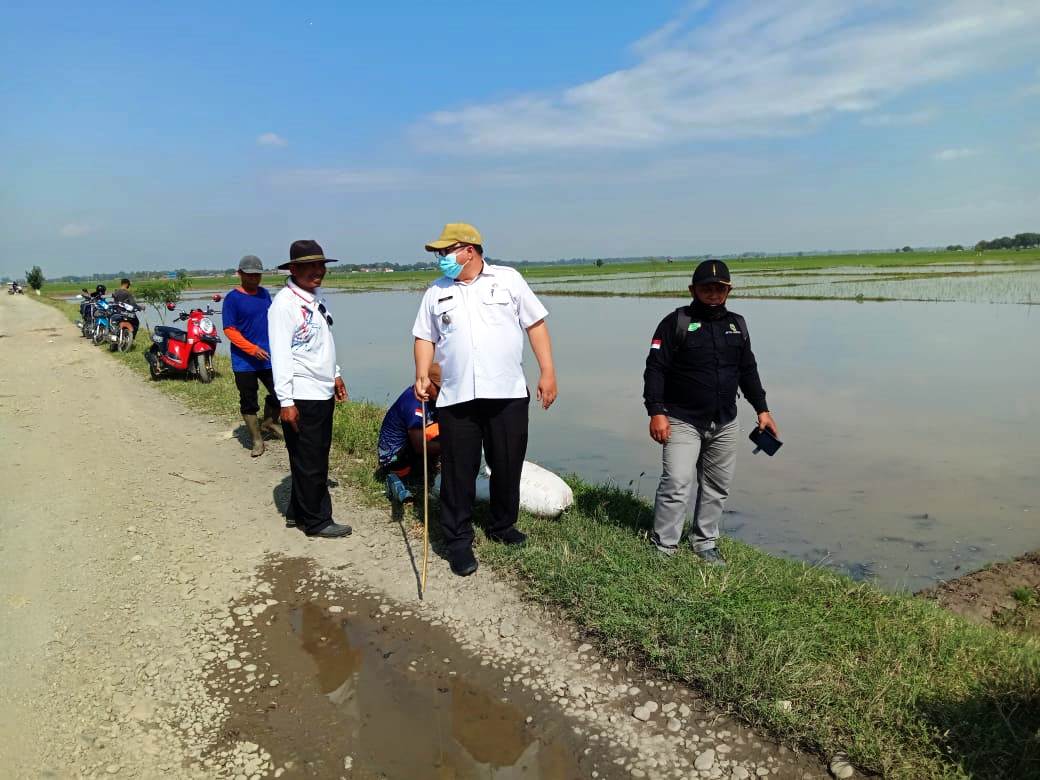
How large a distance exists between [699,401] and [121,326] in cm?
1518

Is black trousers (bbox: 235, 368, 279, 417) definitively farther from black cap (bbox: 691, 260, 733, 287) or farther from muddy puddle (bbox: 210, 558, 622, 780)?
black cap (bbox: 691, 260, 733, 287)

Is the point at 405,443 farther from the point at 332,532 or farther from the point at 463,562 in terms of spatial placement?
the point at 463,562

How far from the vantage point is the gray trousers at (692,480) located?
378 cm

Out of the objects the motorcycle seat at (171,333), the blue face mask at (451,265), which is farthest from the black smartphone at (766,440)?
the motorcycle seat at (171,333)

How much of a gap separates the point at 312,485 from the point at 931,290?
29253mm

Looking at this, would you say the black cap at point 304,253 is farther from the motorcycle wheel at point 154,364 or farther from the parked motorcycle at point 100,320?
the parked motorcycle at point 100,320

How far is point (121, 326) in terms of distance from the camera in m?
14.9

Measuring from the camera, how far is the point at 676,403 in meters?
3.84

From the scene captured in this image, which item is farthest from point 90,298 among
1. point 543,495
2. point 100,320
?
point 543,495

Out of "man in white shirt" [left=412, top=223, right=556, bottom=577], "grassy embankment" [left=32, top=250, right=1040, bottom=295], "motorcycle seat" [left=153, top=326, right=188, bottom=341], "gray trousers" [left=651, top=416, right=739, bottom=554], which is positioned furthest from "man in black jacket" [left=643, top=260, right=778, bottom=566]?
"grassy embankment" [left=32, top=250, right=1040, bottom=295]

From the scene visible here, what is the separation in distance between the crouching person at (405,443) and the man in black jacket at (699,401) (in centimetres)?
173

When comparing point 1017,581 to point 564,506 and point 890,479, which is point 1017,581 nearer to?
point 890,479

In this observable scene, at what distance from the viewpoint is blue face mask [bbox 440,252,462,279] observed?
3.67 metres

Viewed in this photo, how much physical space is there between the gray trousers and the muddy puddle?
4.61ft
